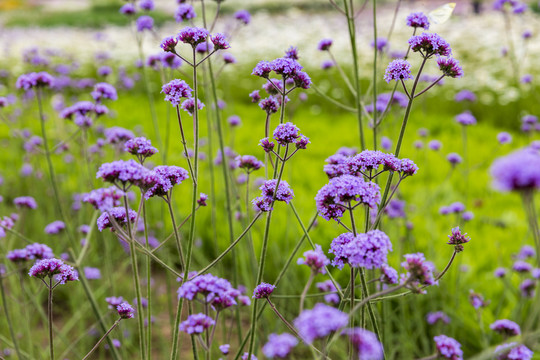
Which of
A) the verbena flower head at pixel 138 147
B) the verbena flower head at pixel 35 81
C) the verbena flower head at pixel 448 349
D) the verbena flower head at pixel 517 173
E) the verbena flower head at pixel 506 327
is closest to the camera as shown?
the verbena flower head at pixel 517 173

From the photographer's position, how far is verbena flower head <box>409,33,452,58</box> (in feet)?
4.22

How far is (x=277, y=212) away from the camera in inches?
163

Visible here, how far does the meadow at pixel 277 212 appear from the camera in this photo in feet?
3.57

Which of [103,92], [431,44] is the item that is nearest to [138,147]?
[431,44]

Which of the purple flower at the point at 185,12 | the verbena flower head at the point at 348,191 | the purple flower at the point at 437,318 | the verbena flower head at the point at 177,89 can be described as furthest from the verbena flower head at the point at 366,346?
the purple flower at the point at 437,318

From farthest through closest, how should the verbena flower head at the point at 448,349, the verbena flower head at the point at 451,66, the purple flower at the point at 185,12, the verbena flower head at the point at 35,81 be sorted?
the verbena flower head at the point at 35,81
the purple flower at the point at 185,12
the verbena flower head at the point at 451,66
the verbena flower head at the point at 448,349

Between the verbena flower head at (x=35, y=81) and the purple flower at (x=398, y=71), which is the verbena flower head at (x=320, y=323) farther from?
the verbena flower head at (x=35, y=81)

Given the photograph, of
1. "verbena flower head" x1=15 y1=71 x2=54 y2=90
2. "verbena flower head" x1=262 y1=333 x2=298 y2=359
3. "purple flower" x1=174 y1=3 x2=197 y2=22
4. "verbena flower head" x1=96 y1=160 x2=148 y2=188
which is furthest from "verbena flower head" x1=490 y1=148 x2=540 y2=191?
"verbena flower head" x1=15 y1=71 x2=54 y2=90

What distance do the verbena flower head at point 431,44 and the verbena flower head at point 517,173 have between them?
639 millimetres

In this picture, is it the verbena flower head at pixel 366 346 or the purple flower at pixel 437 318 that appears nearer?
the verbena flower head at pixel 366 346

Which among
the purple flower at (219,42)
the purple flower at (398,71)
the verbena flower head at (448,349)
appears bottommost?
the verbena flower head at (448,349)

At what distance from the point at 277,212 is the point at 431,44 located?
2.93 meters

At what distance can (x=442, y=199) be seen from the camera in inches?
165

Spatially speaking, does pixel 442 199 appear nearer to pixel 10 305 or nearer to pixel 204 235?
pixel 204 235
